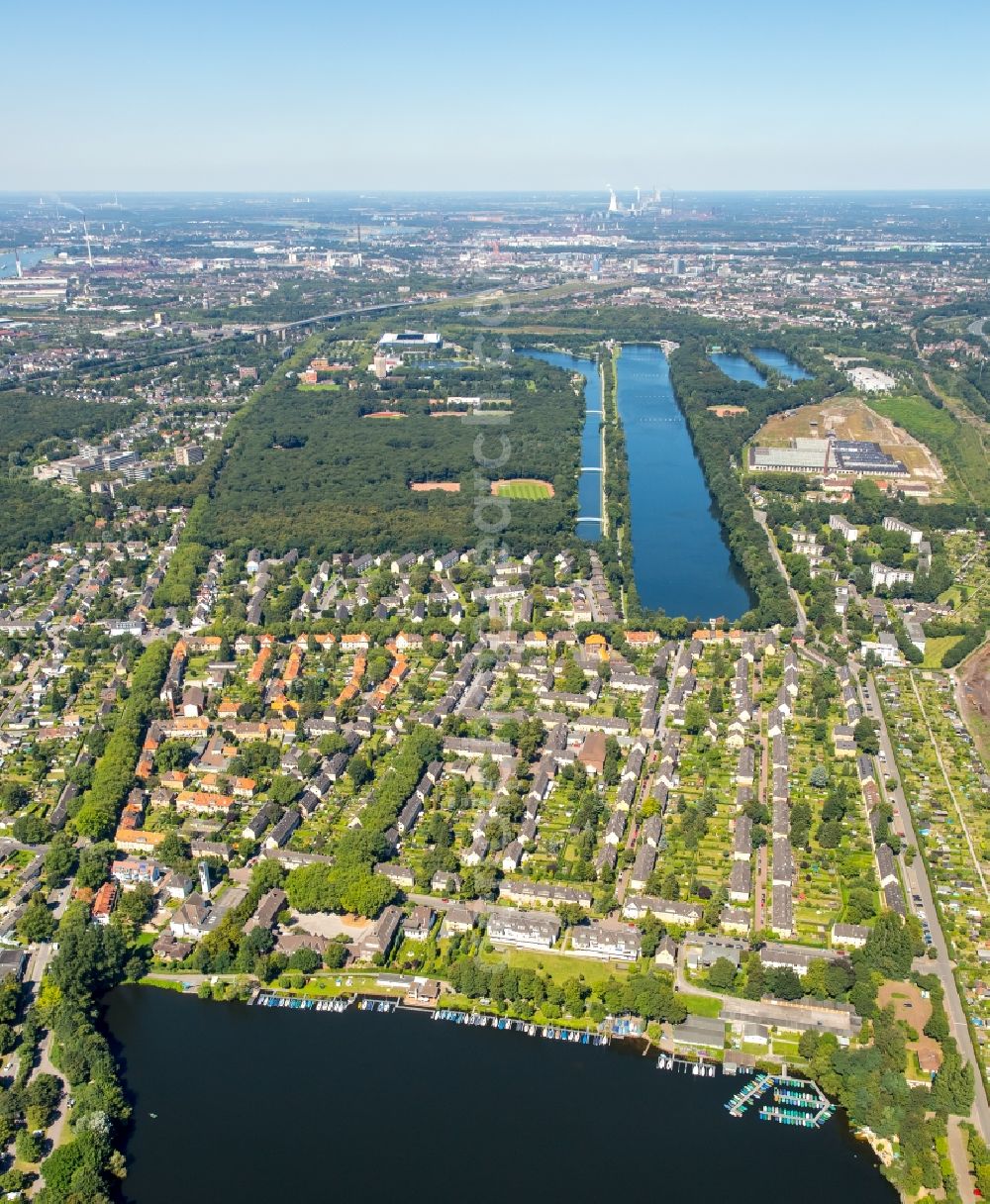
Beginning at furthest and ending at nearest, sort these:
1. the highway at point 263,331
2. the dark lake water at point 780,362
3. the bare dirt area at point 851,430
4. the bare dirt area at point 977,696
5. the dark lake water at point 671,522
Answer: the dark lake water at point 780,362
the highway at point 263,331
the bare dirt area at point 851,430
the dark lake water at point 671,522
the bare dirt area at point 977,696

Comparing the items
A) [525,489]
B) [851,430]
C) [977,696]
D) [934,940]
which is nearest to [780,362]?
[851,430]

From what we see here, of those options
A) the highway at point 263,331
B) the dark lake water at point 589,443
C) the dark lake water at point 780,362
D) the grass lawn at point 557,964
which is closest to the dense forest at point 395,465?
the dark lake water at point 589,443

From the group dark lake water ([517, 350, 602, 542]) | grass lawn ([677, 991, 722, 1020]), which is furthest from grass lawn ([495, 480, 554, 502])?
grass lawn ([677, 991, 722, 1020])

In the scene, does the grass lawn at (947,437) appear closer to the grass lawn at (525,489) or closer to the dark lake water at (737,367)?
the dark lake water at (737,367)

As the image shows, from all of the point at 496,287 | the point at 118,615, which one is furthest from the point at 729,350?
the point at 118,615

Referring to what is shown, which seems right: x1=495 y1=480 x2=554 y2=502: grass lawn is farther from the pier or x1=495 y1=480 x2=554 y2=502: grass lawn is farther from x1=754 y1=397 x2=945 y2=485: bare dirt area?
the pier

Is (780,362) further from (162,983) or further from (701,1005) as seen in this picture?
(162,983)
